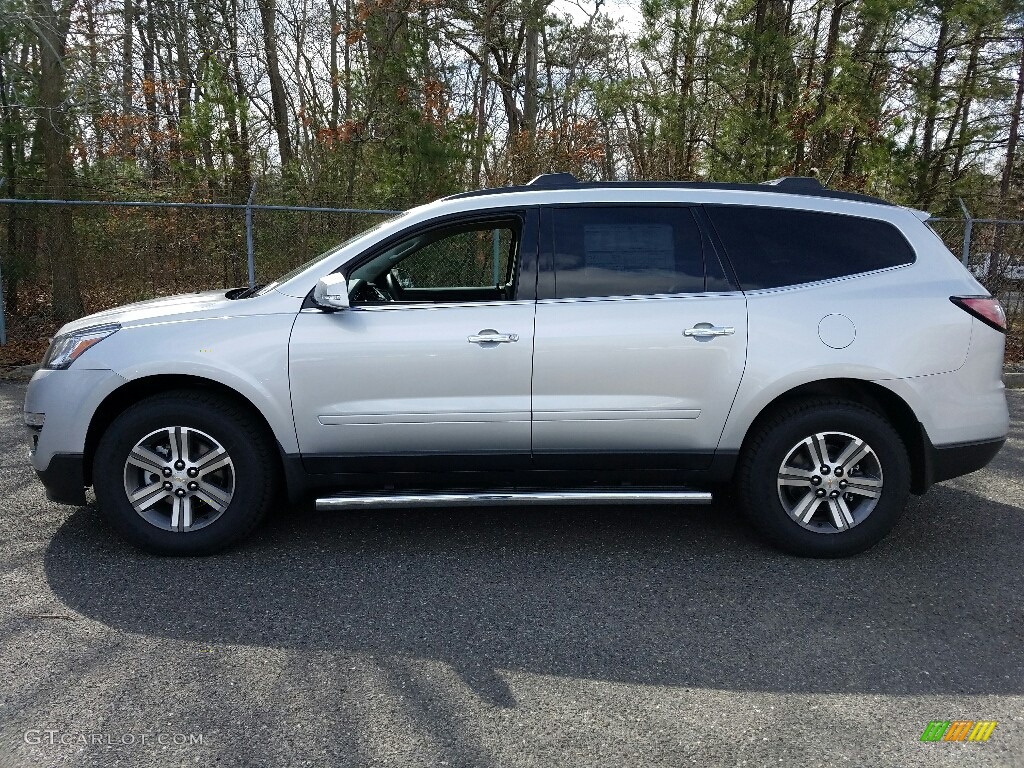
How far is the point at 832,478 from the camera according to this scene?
396cm

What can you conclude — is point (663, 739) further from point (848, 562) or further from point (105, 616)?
point (105, 616)

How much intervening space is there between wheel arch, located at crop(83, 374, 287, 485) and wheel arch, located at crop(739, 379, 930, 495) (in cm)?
248

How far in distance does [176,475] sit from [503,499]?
164 centimetres

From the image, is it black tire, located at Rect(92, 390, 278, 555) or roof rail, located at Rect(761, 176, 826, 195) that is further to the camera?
roof rail, located at Rect(761, 176, 826, 195)

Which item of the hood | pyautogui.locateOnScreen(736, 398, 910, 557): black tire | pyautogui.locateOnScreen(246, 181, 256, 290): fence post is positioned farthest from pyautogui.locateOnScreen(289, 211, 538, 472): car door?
pyautogui.locateOnScreen(246, 181, 256, 290): fence post

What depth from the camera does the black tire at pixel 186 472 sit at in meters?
3.88

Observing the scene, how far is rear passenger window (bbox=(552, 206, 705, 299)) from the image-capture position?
3.97 meters

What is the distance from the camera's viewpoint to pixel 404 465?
3.96 metres

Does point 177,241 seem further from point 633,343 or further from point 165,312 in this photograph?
point 633,343

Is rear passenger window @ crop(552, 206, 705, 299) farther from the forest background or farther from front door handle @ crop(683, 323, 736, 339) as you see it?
the forest background

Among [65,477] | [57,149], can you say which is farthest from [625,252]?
[57,149]

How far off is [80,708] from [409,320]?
2124 mm

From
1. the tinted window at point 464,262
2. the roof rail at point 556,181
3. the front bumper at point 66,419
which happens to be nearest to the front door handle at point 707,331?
the roof rail at point 556,181

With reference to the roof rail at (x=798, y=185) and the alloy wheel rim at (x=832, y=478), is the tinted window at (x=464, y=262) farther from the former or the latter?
the alloy wheel rim at (x=832, y=478)
